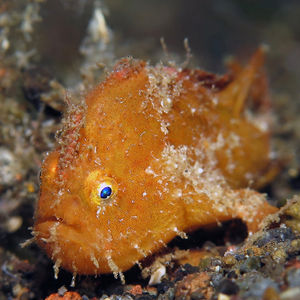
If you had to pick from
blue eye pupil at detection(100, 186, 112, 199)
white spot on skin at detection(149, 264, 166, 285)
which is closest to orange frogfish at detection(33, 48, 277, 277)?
blue eye pupil at detection(100, 186, 112, 199)

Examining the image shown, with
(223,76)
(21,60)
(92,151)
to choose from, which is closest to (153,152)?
(92,151)

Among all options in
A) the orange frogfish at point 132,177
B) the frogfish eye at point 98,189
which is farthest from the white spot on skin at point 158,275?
the frogfish eye at point 98,189

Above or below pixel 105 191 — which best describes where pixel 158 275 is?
below

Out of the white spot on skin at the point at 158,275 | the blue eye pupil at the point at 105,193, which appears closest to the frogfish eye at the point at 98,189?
the blue eye pupil at the point at 105,193

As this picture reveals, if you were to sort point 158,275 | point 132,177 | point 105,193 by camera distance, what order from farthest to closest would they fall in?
1. point 158,275
2. point 132,177
3. point 105,193

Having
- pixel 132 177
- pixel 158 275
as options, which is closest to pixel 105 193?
pixel 132 177

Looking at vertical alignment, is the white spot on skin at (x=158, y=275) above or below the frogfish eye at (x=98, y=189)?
below

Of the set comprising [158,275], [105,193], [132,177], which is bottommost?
[158,275]

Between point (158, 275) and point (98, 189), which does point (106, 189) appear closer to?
point (98, 189)

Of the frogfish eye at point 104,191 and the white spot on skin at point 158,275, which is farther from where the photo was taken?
the white spot on skin at point 158,275

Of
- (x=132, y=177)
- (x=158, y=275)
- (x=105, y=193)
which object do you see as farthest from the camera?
(x=158, y=275)

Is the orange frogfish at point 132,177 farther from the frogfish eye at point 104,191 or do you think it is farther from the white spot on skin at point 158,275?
the white spot on skin at point 158,275
